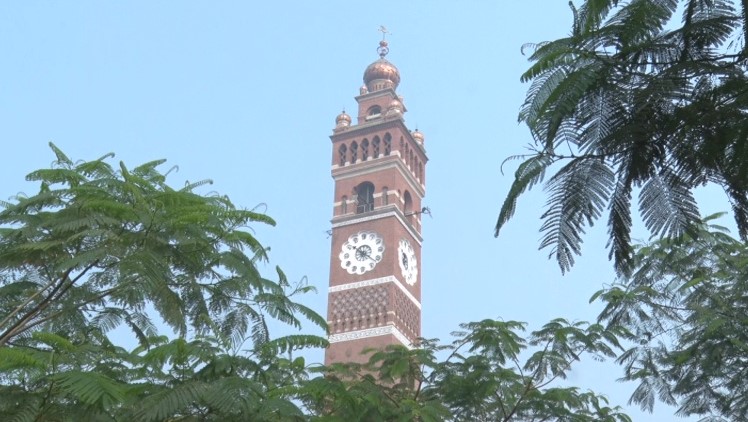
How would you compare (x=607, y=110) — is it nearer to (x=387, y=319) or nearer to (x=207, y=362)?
(x=207, y=362)

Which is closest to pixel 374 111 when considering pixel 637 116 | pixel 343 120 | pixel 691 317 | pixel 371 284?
pixel 343 120

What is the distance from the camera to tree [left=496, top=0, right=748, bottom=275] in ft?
11.8

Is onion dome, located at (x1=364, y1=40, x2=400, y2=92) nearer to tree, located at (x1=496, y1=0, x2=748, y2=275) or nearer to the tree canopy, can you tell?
the tree canopy

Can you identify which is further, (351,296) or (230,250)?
(351,296)

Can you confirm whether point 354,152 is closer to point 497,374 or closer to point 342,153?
point 342,153

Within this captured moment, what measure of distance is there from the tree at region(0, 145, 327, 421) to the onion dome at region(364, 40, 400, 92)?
4172cm

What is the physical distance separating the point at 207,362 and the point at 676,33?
19.4 feet

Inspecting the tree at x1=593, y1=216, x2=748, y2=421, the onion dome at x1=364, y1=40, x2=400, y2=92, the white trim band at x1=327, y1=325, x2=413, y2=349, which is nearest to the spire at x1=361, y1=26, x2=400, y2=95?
the onion dome at x1=364, y1=40, x2=400, y2=92

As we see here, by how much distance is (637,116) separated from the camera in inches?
144

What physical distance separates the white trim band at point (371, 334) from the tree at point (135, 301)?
112 ft

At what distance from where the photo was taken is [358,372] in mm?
14094

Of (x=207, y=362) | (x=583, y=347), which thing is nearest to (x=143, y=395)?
(x=207, y=362)

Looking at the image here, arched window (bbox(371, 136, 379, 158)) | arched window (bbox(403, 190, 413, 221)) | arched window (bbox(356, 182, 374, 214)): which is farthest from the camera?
arched window (bbox(403, 190, 413, 221))

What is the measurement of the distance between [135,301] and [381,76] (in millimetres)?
43615
